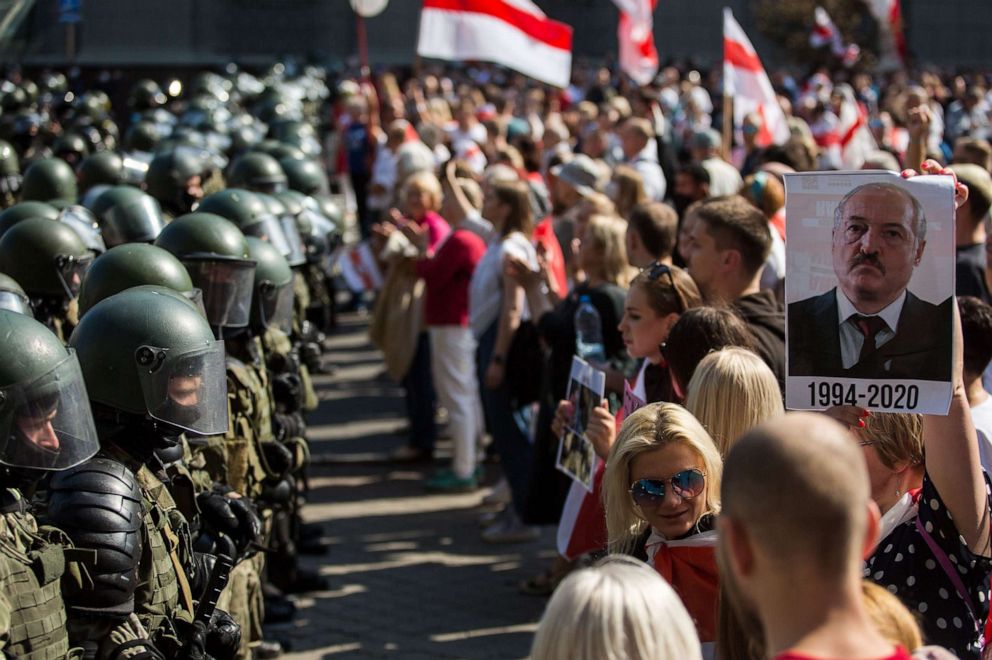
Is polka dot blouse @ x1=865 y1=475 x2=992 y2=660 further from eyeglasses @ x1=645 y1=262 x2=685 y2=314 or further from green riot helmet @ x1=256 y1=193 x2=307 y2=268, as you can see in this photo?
green riot helmet @ x1=256 y1=193 x2=307 y2=268

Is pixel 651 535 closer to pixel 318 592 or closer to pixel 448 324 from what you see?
pixel 318 592

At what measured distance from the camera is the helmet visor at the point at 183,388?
4270mm

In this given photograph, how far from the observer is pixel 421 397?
992 centimetres

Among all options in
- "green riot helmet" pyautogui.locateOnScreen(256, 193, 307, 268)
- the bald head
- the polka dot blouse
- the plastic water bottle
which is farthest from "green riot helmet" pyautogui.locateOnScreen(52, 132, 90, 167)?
the bald head

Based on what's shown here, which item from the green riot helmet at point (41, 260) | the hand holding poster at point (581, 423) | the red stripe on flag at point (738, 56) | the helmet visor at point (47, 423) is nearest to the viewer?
the helmet visor at point (47, 423)

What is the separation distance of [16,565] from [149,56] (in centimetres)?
4309

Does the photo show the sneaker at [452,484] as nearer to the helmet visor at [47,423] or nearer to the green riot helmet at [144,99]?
the helmet visor at [47,423]

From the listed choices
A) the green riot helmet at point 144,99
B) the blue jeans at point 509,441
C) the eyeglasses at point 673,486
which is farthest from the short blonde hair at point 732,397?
the green riot helmet at point 144,99

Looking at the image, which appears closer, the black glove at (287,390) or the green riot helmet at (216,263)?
the green riot helmet at (216,263)

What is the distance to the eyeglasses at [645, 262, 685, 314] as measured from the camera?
16.9ft

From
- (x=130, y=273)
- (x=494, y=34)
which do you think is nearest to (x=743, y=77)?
(x=494, y=34)

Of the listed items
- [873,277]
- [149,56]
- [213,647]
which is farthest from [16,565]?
[149,56]

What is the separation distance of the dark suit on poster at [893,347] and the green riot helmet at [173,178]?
6.05m

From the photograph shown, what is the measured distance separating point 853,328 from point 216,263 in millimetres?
3127
